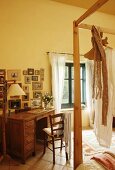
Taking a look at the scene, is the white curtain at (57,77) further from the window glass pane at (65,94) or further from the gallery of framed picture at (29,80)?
the window glass pane at (65,94)

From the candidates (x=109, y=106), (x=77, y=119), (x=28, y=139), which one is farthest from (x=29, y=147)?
(x=109, y=106)

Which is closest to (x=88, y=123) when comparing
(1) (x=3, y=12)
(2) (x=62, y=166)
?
(2) (x=62, y=166)

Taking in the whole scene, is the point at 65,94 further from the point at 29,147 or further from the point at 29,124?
the point at 29,147

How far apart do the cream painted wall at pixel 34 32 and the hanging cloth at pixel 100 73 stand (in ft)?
9.49

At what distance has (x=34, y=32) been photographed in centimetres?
504

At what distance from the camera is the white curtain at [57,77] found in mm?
5148

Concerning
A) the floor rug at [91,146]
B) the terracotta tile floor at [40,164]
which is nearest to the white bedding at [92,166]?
the terracotta tile floor at [40,164]

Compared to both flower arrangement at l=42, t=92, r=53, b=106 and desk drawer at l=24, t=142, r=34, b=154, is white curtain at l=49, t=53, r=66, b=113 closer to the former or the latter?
flower arrangement at l=42, t=92, r=53, b=106

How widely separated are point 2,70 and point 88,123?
2989mm

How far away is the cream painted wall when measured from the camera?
468 centimetres

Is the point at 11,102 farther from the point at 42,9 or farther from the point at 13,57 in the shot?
the point at 42,9

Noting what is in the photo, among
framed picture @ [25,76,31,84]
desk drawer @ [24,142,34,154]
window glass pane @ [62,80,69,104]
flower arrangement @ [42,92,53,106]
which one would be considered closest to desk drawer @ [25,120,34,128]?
desk drawer @ [24,142,34,154]

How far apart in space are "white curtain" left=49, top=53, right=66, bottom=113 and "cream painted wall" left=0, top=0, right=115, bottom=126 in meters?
0.16

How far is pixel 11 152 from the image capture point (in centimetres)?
372
